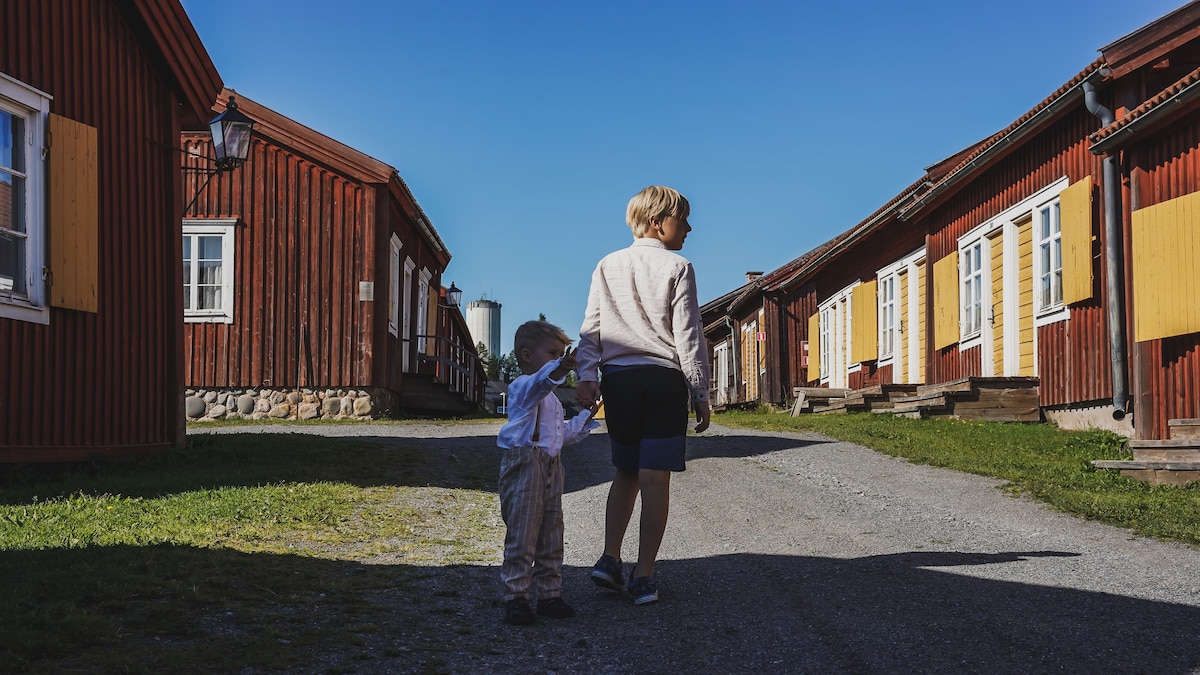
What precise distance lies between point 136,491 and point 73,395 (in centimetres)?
167

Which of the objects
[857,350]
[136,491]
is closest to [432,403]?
[857,350]

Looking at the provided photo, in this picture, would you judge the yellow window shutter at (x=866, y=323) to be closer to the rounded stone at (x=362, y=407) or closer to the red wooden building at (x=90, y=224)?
the rounded stone at (x=362, y=407)

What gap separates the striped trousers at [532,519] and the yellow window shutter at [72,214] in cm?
566

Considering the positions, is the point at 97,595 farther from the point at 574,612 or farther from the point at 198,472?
the point at 198,472

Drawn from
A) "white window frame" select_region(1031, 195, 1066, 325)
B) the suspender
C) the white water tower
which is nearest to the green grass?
"white window frame" select_region(1031, 195, 1066, 325)

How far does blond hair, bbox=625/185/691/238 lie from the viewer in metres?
4.81

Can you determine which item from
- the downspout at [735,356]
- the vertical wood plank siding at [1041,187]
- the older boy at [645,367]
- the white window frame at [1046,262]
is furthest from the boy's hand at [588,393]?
the downspout at [735,356]

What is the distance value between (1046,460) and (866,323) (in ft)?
38.5

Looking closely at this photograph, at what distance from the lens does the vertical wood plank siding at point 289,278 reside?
17.3 metres

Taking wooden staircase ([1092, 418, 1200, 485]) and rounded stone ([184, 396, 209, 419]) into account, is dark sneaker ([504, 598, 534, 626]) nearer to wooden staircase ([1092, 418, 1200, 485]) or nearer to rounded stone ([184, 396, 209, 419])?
wooden staircase ([1092, 418, 1200, 485])

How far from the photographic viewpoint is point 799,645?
3801 millimetres

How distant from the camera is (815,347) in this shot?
85.8ft

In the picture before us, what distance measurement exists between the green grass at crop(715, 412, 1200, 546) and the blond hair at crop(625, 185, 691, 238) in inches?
129

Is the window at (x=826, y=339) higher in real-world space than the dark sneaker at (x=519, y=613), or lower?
higher
